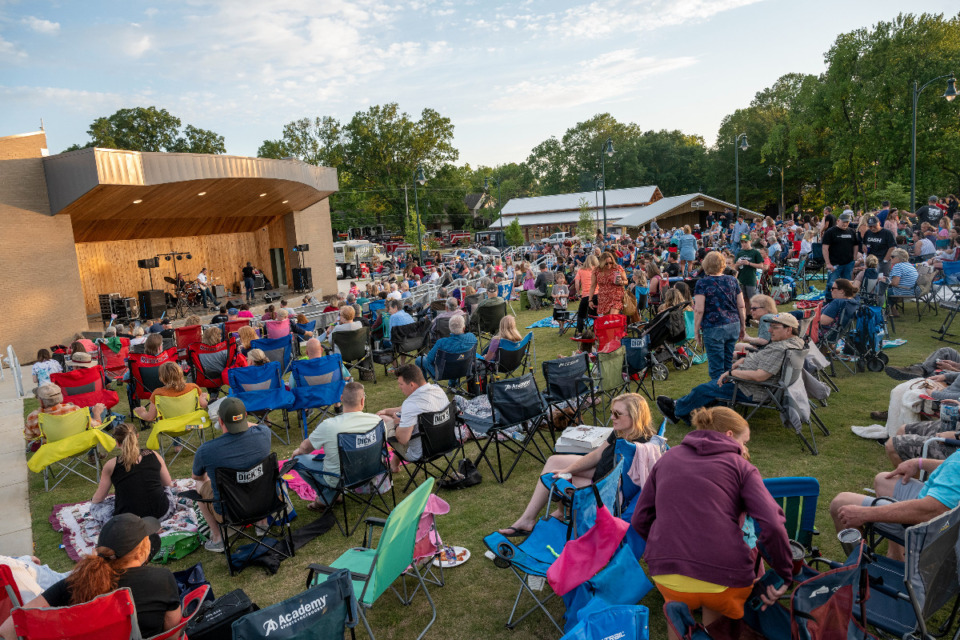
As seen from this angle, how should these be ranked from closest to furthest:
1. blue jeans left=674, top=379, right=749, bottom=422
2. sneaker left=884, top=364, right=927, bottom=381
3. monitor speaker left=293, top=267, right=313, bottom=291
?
sneaker left=884, top=364, right=927, bottom=381 < blue jeans left=674, top=379, right=749, bottom=422 < monitor speaker left=293, top=267, right=313, bottom=291

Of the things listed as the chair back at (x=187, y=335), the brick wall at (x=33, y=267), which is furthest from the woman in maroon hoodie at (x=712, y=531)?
the brick wall at (x=33, y=267)

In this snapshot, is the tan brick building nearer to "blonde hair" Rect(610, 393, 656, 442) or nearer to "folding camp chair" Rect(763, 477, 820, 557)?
"blonde hair" Rect(610, 393, 656, 442)

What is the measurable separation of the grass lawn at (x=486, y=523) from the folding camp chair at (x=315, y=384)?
581 mm

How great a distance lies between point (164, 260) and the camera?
2209 cm

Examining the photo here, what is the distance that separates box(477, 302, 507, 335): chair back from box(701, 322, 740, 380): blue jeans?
4.61 metres

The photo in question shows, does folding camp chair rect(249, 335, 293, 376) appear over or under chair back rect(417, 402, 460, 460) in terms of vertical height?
over

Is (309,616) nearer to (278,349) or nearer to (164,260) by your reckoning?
(278,349)

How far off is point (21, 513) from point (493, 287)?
24.0 ft

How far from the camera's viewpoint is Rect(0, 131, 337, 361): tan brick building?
44.3ft

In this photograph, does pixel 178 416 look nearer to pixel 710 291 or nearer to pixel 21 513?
pixel 21 513

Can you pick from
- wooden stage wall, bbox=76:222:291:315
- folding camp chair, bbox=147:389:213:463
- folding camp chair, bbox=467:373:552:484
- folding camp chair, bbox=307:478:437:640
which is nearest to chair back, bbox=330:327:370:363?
folding camp chair, bbox=147:389:213:463

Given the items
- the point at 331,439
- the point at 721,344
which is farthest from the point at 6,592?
the point at 721,344

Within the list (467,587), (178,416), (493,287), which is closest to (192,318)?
(178,416)

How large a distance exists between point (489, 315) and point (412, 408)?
5491mm
